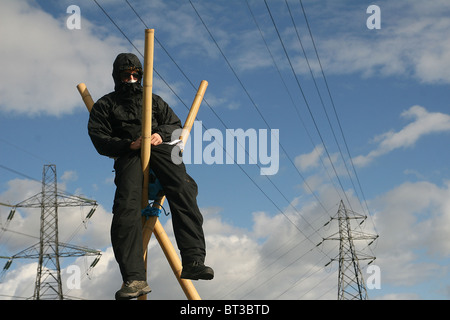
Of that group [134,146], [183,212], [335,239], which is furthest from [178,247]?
[335,239]

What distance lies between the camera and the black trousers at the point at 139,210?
13.0 ft

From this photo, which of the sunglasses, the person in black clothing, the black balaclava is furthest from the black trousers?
the sunglasses

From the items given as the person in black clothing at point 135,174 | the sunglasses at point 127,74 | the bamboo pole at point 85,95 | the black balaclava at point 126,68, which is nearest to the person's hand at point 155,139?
the person in black clothing at point 135,174

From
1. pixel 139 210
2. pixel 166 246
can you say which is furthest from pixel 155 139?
pixel 166 246

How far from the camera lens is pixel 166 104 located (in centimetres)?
465

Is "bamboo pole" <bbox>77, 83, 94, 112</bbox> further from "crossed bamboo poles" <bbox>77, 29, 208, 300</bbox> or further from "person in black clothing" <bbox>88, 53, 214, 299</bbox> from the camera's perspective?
"person in black clothing" <bbox>88, 53, 214, 299</bbox>

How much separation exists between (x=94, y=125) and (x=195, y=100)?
3.56 ft

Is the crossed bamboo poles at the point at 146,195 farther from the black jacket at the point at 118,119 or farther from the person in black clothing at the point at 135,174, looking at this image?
the black jacket at the point at 118,119

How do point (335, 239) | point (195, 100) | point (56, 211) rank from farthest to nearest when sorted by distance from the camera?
point (335, 239) → point (56, 211) → point (195, 100)

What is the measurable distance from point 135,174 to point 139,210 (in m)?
0.29

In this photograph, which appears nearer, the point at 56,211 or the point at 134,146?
the point at 134,146

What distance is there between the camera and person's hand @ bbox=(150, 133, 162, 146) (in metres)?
4.23
